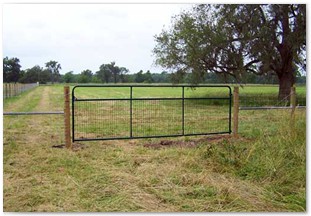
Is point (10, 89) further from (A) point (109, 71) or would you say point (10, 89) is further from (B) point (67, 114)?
(B) point (67, 114)

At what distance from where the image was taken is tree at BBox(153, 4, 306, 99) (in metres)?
14.0

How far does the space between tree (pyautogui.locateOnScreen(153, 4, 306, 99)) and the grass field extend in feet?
30.0

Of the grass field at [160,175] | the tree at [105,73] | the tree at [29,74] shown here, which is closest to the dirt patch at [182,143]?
the grass field at [160,175]

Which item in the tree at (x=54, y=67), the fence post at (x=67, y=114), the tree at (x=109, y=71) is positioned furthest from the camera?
A: the tree at (x=109, y=71)

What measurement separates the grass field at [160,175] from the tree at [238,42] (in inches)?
360

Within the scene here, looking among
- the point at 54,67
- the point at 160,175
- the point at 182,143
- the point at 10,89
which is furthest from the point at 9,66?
the point at 10,89

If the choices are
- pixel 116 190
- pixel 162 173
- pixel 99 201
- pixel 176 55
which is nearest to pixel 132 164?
pixel 162 173

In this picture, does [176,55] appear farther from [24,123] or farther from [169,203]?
[169,203]

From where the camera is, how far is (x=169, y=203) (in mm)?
3436

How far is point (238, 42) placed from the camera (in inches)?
611

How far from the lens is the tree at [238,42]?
46.0ft

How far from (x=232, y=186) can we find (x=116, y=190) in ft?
4.57

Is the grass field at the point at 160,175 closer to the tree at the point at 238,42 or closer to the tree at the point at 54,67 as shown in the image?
the tree at the point at 54,67

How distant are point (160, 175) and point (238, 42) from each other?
12669mm
